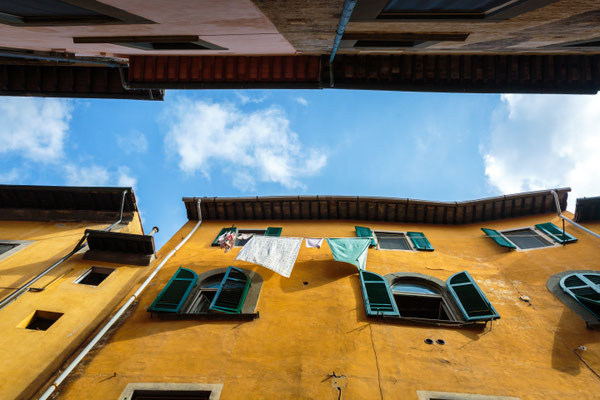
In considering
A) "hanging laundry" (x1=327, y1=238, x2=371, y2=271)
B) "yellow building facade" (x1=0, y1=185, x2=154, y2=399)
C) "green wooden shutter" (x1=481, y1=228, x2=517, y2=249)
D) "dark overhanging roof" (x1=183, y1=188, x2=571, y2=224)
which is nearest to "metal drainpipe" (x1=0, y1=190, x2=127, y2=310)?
"yellow building facade" (x1=0, y1=185, x2=154, y2=399)

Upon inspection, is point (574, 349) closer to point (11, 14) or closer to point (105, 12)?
point (105, 12)

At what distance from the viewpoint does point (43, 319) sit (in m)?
6.57

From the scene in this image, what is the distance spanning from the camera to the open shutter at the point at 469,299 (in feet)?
20.2

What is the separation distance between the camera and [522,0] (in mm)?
3703

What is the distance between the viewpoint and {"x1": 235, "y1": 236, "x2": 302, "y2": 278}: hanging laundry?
7.45 meters

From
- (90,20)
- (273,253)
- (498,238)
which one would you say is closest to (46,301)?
(273,253)

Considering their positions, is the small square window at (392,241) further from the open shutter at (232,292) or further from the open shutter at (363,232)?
the open shutter at (232,292)

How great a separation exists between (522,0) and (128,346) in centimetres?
872

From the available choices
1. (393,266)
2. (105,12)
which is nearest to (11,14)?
(105,12)

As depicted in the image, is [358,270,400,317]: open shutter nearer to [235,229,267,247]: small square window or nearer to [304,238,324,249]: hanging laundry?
[304,238,324,249]: hanging laundry

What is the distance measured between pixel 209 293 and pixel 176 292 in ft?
Result: 3.14

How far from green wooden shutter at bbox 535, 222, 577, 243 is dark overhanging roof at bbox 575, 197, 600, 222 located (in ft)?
2.82

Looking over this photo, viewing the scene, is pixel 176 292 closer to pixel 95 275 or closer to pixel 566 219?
pixel 95 275

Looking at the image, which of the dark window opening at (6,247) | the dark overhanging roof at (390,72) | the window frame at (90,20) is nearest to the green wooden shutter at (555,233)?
the dark overhanging roof at (390,72)
